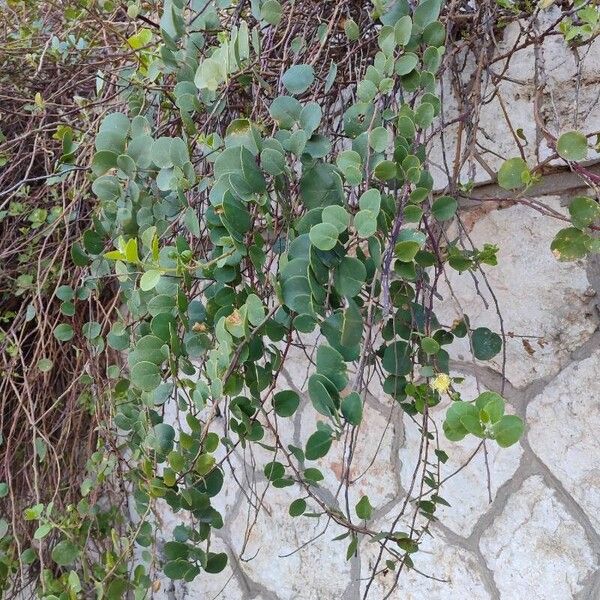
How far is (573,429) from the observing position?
36.9 inches

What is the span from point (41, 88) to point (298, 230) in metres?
0.93

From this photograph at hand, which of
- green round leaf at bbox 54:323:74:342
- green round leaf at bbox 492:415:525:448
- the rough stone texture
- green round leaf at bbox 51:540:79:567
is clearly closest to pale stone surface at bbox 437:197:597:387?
the rough stone texture

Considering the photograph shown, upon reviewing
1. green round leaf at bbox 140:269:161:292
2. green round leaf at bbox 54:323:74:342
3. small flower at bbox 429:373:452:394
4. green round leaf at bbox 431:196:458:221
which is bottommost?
small flower at bbox 429:373:452:394

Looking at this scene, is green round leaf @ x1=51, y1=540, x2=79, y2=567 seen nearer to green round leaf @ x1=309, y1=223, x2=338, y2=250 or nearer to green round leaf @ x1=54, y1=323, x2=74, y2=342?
green round leaf @ x1=54, y1=323, x2=74, y2=342

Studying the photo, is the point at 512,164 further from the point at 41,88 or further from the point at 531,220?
the point at 41,88

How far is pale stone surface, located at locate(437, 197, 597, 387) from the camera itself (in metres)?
0.94

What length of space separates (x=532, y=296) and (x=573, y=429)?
0.72ft

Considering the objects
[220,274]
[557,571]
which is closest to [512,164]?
[220,274]

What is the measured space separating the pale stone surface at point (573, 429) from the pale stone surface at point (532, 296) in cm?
3

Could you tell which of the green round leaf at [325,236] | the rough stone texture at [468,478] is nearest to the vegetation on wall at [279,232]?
the green round leaf at [325,236]

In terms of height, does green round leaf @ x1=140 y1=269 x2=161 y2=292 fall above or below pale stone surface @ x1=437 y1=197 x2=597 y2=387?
below

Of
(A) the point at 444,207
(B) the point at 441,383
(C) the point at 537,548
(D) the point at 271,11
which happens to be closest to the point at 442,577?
(C) the point at 537,548

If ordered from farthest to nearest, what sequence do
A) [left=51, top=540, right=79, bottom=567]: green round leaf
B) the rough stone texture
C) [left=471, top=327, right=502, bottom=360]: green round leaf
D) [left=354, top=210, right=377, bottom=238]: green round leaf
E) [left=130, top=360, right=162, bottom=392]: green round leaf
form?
the rough stone texture, [left=51, top=540, right=79, bottom=567]: green round leaf, [left=471, top=327, right=502, bottom=360]: green round leaf, [left=130, top=360, right=162, bottom=392]: green round leaf, [left=354, top=210, right=377, bottom=238]: green round leaf

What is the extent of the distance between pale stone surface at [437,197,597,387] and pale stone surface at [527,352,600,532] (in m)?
0.03
